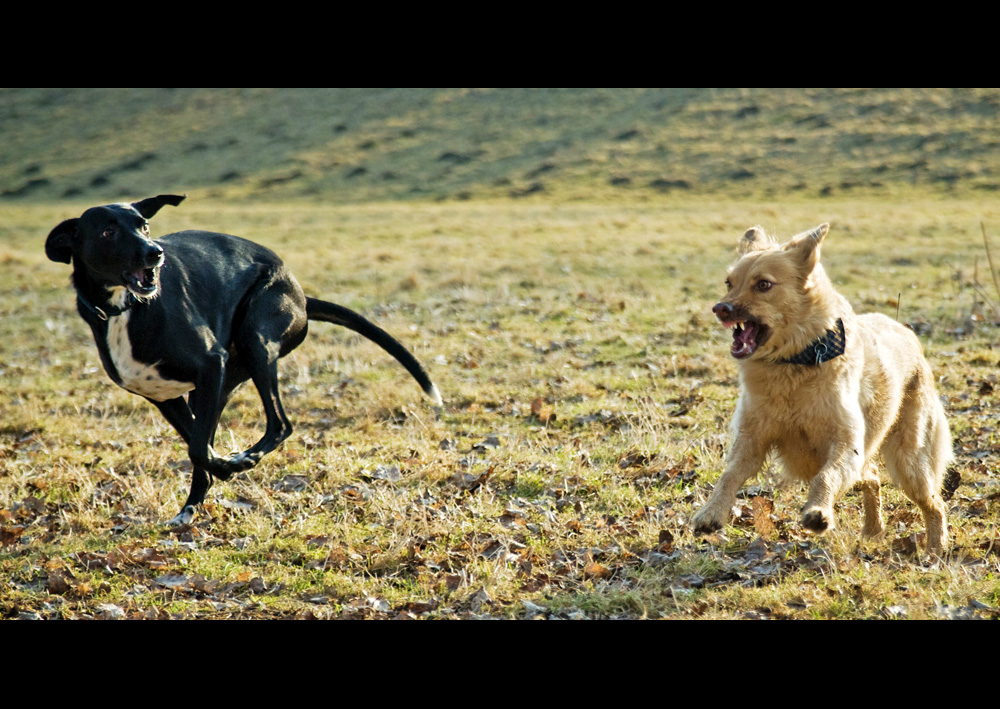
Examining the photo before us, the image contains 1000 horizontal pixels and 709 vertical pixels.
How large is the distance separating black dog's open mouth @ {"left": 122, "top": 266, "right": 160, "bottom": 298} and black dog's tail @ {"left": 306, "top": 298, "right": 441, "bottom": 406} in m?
1.71

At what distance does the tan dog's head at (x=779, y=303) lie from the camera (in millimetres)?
4582

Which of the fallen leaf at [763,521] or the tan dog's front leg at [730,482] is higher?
the tan dog's front leg at [730,482]

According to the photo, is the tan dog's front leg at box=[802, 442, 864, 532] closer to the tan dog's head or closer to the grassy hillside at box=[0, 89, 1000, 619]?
the grassy hillside at box=[0, 89, 1000, 619]

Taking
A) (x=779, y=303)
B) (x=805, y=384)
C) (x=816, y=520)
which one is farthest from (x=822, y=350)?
(x=816, y=520)

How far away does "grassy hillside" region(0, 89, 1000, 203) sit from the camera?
3366cm

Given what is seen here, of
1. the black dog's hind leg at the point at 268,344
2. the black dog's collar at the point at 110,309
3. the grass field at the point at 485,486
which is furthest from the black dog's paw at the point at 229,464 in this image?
the black dog's collar at the point at 110,309

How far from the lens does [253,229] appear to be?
27281 millimetres

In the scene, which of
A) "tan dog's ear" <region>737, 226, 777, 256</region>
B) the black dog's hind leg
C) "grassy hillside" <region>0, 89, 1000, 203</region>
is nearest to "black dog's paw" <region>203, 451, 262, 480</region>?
the black dog's hind leg

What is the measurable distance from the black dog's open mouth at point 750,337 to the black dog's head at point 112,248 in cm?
323

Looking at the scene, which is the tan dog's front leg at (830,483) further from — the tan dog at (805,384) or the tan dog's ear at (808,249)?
the tan dog's ear at (808,249)

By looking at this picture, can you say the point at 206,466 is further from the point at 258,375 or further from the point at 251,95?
the point at 251,95

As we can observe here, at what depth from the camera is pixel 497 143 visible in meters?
43.2

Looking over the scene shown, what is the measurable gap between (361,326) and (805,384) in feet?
11.4
